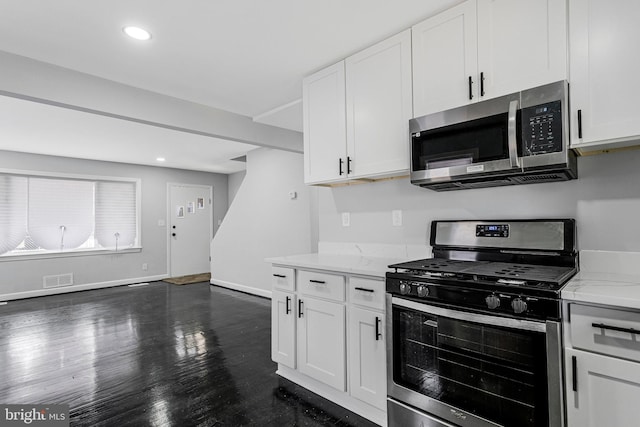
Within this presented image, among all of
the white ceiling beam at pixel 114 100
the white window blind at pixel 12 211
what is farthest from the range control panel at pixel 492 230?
the white window blind at pixel 12 211

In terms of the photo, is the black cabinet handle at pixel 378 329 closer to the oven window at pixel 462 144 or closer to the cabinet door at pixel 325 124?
the oven window at pixel 462 144

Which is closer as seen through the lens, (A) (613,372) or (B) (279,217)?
(A) (613,372)

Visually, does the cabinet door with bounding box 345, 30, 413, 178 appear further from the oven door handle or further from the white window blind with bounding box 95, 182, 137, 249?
the white window blind with bounding box 95, 182, 137, 249

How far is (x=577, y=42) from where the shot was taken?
1.55 m

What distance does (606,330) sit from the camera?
1250 millimetres

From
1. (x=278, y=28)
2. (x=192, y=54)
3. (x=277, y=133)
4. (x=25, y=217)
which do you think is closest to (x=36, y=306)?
(x=25, y=217)

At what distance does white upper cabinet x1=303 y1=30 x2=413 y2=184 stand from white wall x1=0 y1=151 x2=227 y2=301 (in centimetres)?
543

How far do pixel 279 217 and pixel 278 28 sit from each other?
134 inches

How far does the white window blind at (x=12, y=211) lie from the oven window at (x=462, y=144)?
21.4ft

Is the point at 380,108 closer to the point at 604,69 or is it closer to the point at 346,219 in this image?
the point at 346,219

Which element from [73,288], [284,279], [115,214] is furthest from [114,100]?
[73,288]

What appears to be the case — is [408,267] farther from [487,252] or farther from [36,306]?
[36,306]

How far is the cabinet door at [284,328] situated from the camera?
2.52 meters

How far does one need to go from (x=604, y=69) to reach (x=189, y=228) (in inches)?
297
